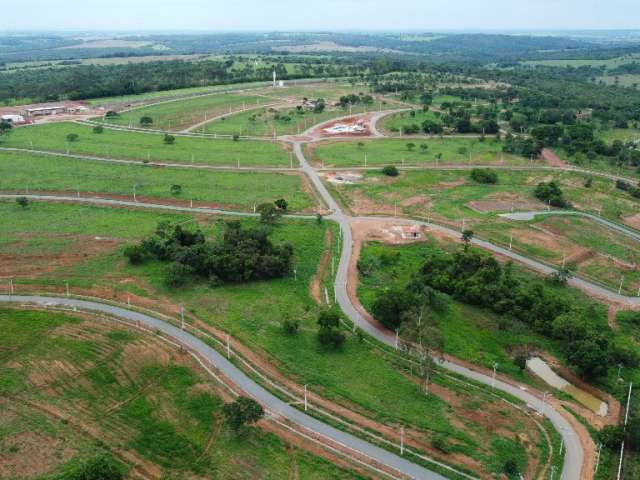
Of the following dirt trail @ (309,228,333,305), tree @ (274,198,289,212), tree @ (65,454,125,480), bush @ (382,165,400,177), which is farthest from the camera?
bush @ (382,165,400,177)

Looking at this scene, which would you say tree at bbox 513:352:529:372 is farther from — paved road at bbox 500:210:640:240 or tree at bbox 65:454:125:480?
paved road at bbox 500:210:640:240

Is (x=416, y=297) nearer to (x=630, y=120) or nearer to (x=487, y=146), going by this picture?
(x=487, y=146)

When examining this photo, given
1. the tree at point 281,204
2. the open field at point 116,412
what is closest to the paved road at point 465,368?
the tree at point 281,204

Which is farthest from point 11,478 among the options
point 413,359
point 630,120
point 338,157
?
point 630,120

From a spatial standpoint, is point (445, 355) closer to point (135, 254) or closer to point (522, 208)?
point (135, 254)

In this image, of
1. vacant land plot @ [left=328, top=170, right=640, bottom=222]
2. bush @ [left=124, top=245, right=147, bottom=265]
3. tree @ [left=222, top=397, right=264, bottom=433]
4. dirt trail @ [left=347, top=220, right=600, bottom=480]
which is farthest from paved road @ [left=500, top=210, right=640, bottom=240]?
tree @ [left=222, top=397, right=264, bottom=433]

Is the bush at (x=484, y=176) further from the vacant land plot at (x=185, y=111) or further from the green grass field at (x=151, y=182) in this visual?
the vacant land plot at (x=185, y=111)
